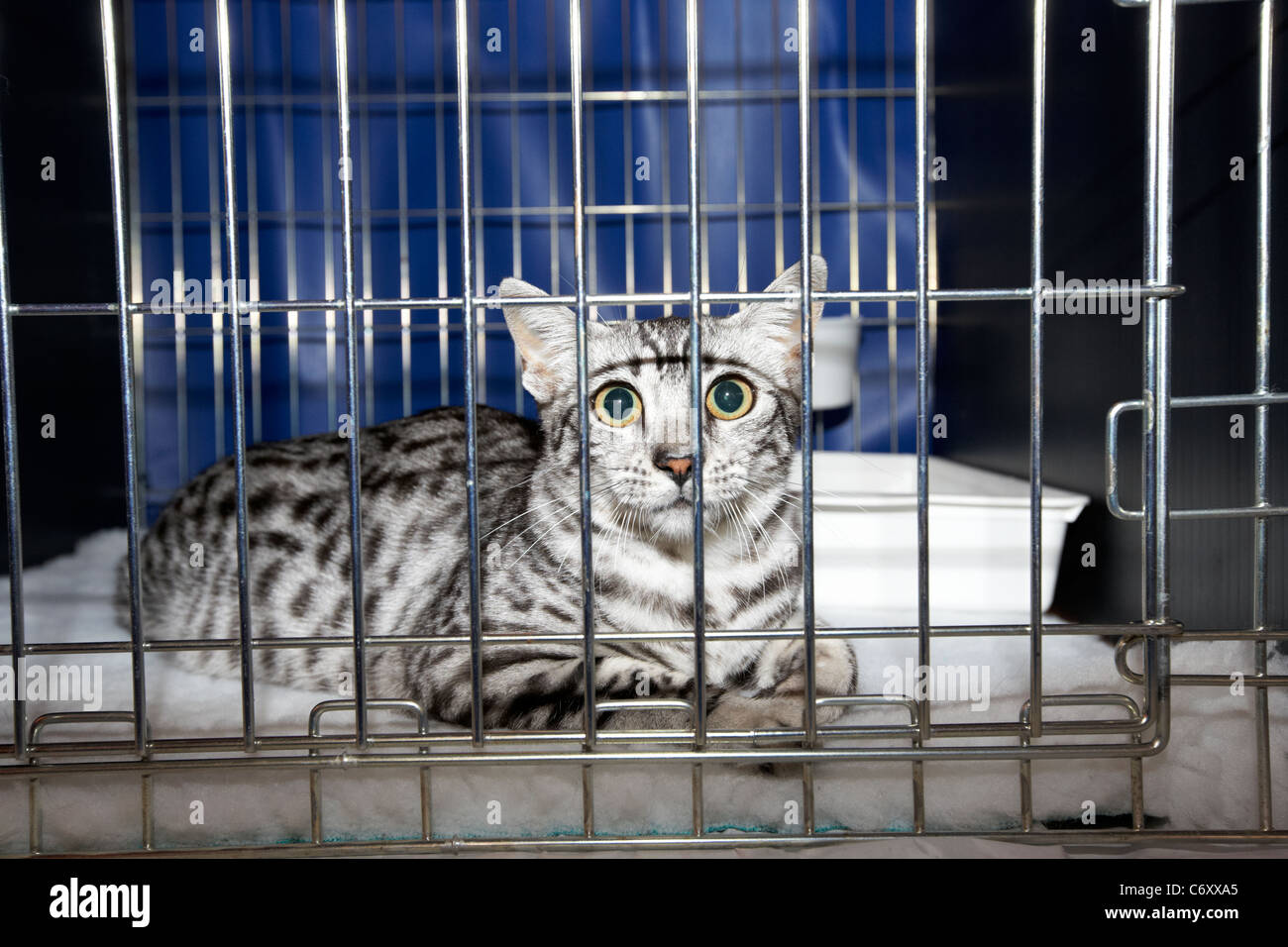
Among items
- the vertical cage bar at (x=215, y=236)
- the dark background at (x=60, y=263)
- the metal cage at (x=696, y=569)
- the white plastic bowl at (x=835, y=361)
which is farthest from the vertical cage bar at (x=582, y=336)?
the vertical cage bar at (x=215, y=236)

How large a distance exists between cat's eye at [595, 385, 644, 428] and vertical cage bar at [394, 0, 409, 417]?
4.33ft

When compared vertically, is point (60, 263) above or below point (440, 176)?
below

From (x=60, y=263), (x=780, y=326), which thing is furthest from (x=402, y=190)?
(x=780, y=326)

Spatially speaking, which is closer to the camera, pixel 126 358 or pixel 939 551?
pixel 126 358

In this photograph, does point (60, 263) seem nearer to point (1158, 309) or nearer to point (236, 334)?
point (236, 334)

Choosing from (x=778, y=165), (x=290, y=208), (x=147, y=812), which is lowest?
(x=147, y=812)

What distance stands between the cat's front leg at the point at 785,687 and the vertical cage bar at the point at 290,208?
165cm

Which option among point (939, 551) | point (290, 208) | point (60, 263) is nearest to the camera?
point (939, 551)

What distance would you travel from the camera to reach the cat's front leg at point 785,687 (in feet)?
4.28

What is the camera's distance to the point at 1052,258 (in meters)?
2.19

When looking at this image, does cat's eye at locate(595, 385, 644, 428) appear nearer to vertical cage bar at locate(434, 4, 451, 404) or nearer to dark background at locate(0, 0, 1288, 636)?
dark background at locate(0, 0, 1288, 636)

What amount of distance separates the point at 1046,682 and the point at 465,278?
41.5 inches

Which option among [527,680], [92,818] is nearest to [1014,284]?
[527,680]

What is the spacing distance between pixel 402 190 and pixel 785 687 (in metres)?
1.96
